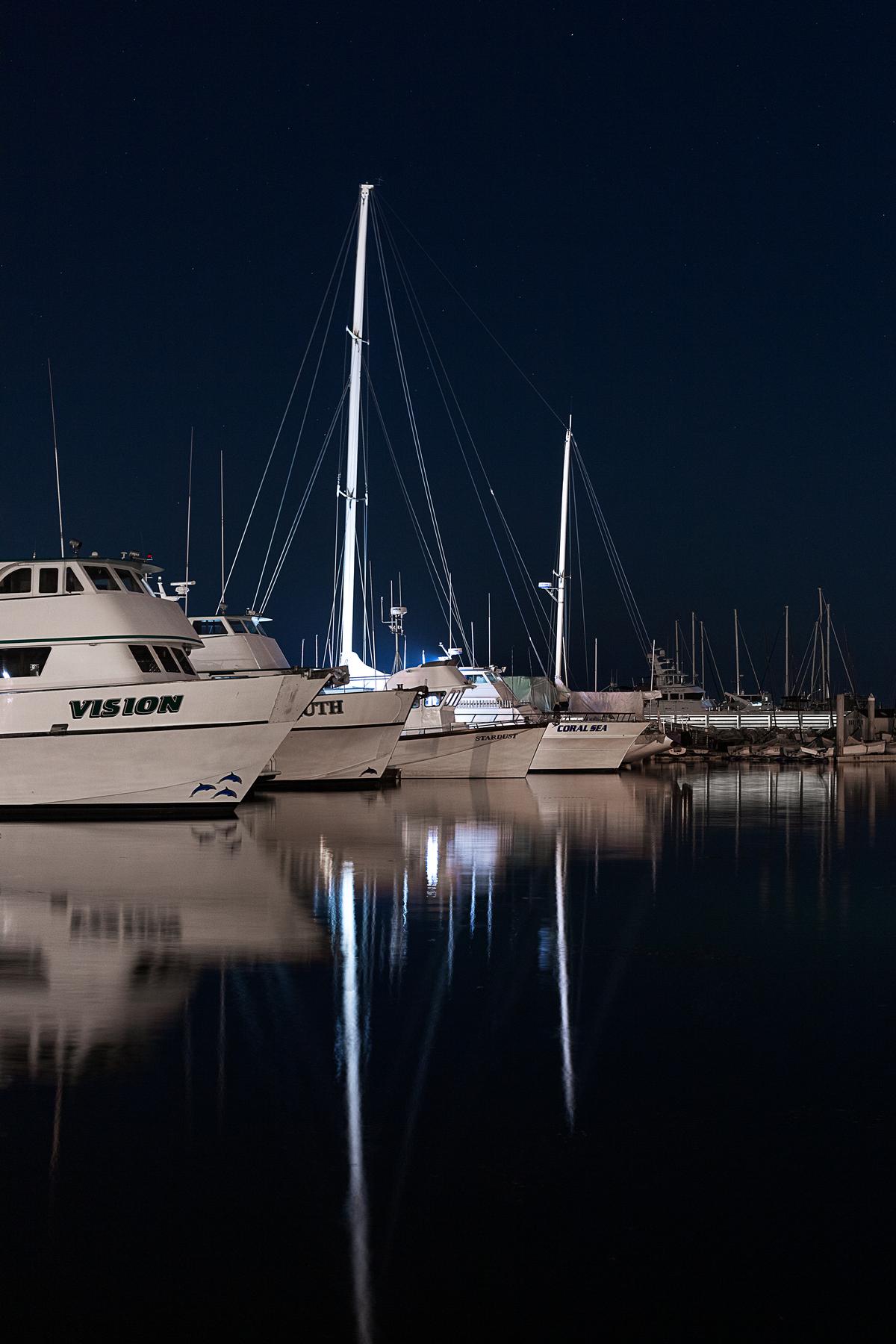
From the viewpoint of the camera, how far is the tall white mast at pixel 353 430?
34781mm

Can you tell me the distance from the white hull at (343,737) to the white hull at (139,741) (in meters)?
9.15

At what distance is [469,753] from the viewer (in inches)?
1556

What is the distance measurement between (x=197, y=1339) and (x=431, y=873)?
39.7 ft

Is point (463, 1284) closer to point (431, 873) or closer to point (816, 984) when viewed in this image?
point (816, 984)

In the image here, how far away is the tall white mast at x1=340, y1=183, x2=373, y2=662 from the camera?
34781mm

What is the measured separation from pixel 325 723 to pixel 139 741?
10.6 m

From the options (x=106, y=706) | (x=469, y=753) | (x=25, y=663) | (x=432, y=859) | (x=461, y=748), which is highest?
(x=25, y=663)

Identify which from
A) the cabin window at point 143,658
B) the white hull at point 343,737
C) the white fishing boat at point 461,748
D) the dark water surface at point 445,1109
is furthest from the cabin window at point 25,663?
the white fishing boat at point 461,748

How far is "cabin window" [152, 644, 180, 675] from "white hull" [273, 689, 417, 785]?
8.76 meters

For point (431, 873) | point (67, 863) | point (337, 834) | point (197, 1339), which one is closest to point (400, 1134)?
point (197, 1339)

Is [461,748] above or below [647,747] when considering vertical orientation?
above

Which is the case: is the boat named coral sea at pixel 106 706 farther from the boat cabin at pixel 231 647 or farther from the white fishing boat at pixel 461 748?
the white fishing boat at pixel 461 748

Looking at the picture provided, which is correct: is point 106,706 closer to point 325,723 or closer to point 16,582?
point 16,582

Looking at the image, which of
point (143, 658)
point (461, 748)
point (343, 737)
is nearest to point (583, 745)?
point (461, 748)
